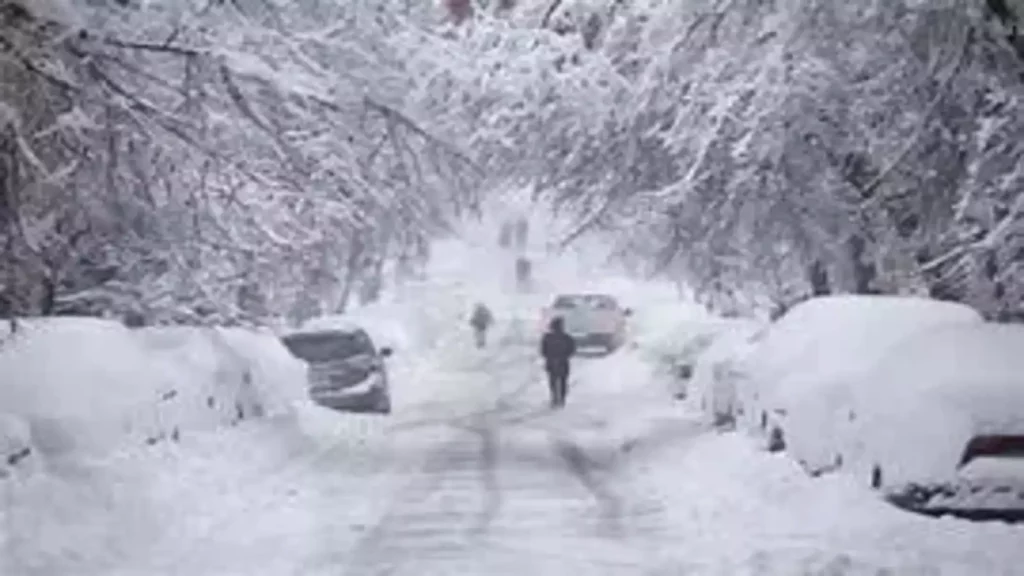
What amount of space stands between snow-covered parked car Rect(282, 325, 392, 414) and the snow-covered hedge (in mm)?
6521

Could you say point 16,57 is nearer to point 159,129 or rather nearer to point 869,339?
point 159,129

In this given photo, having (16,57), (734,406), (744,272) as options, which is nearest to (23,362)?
(16,57)

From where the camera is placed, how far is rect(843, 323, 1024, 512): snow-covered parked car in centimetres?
1066

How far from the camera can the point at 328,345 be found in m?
25.7

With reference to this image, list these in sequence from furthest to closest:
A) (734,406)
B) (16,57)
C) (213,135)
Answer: (734,406), (213,135), (16,57)

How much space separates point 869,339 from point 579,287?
207ft

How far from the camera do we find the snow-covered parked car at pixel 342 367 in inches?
989

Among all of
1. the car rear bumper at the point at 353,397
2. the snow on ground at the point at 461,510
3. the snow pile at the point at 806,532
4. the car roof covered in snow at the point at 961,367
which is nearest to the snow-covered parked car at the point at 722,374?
the snow on ground at the point at 461,510

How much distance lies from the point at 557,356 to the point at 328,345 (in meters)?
4.40

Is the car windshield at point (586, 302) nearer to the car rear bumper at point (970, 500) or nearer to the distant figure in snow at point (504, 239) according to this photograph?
the distant figure in snow at point (504, 239)

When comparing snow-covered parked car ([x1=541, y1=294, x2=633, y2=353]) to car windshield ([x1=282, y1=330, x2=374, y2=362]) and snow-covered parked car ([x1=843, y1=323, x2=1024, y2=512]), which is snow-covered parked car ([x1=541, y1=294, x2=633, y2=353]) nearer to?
car windshield ([x1=282, y1=330, x2=374, y2=362])

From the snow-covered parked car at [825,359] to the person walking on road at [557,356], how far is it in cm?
1122

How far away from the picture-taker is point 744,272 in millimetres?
23328

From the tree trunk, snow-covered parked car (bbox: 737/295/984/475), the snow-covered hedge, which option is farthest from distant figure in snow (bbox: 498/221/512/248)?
snow-covered parked car (bbox: 737/295/984/475)
